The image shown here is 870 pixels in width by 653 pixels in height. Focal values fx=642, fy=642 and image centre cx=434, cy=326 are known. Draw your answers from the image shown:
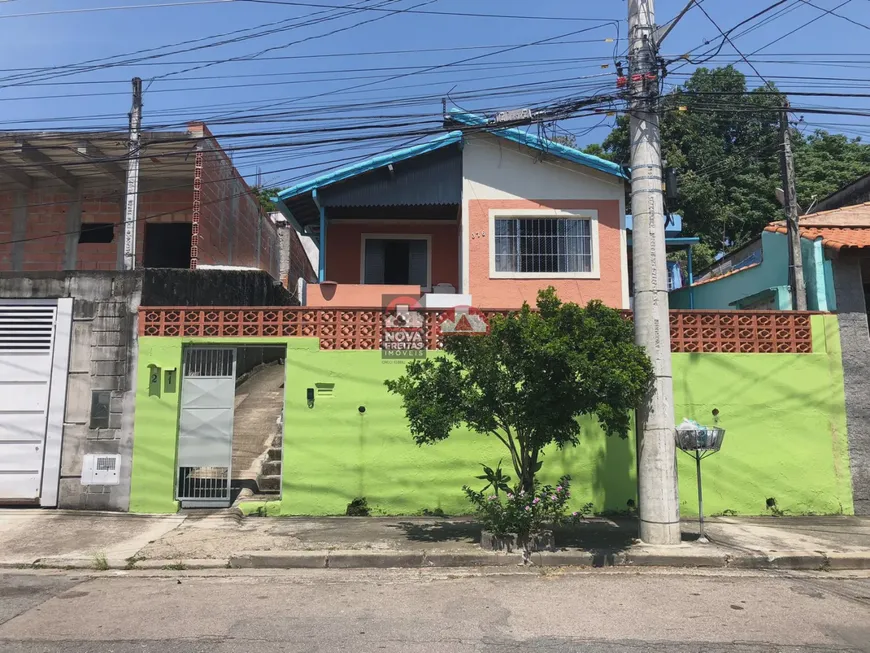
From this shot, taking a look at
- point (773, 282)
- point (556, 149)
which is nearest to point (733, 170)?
point (773, 282)

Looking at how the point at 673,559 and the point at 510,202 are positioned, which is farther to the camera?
the point at 510,202

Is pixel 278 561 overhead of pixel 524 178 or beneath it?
beneath

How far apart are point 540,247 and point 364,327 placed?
448 centimetres

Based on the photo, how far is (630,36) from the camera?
27.1 ft

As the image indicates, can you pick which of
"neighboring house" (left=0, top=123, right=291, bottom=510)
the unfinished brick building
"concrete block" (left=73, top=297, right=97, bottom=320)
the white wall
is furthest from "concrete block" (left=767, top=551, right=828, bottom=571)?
the unfinished brick building

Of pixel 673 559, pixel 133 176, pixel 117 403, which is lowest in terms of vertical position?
pixel 673 559

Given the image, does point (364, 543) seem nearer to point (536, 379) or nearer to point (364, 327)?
point (536, 379)

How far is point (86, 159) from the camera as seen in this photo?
40.8 ft

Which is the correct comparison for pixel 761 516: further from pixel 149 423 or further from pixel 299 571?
pixel 149 423

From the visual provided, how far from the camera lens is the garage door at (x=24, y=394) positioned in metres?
9.48

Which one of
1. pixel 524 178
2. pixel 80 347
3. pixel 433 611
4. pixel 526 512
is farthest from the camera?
pixel 524 178

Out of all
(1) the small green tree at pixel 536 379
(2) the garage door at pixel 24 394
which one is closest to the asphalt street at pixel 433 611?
(1) the small green tree at pixel 536 379

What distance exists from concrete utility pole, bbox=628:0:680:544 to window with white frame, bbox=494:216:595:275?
4462 mm

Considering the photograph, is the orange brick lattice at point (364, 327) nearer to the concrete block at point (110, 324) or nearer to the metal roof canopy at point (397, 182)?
the concrete block at point (110, 324)
